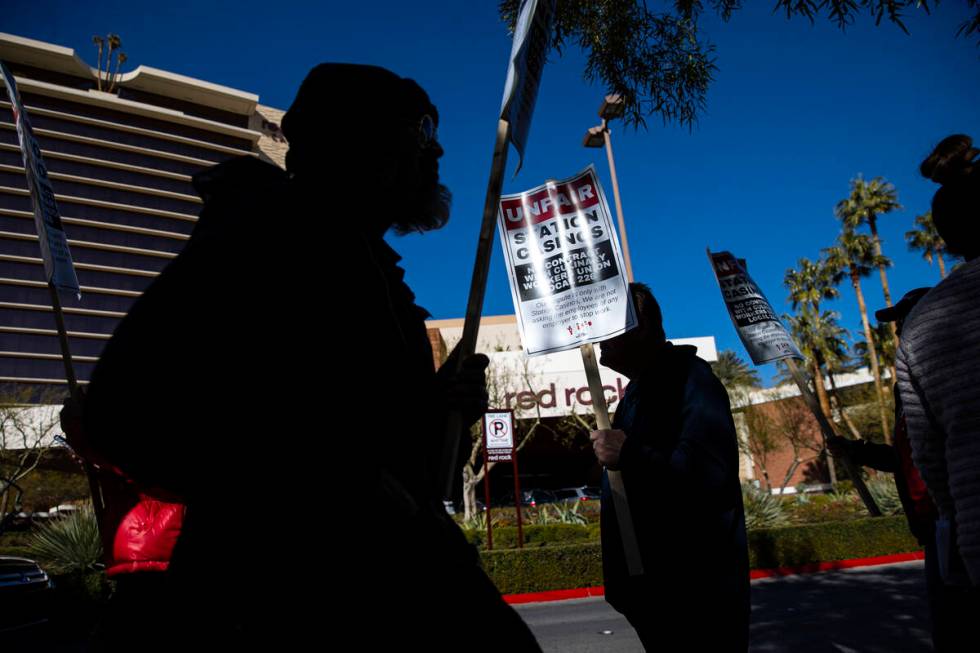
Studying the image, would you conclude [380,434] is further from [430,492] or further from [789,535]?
[789,535]

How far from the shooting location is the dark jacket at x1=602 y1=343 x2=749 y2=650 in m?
2.35

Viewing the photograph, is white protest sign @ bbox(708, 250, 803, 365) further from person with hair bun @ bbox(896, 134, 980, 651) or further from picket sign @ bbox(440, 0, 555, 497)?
picket sign @ bbox(440, 0, 555, 497)

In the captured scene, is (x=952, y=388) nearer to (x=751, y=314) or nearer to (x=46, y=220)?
(x=751, y=314)

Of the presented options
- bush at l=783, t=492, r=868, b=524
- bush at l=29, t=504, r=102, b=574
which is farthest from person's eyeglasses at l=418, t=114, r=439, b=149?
bush at l=783, t=492, r=868, b=524

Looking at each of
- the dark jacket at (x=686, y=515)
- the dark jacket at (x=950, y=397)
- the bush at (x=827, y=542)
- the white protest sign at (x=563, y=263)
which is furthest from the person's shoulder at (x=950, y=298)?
the bush at (x=827, y=542)

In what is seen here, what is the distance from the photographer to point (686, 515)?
2471 mm

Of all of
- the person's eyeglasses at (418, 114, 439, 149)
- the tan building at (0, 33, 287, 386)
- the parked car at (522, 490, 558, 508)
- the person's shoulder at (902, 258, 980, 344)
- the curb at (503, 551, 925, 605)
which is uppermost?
the tan building at (0, 33, 287, 386)

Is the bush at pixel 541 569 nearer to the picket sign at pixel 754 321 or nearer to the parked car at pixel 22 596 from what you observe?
the parked car at pixel 22 596

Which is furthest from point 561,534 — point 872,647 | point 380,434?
point 380,434

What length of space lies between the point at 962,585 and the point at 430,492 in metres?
1.62

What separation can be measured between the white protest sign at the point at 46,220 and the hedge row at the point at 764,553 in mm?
8852

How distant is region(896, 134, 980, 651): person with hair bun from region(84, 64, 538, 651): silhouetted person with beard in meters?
1.29

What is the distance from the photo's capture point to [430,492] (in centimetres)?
112

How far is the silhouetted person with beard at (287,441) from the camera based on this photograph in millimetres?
923
